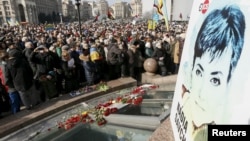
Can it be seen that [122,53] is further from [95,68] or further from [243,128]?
[243,128]

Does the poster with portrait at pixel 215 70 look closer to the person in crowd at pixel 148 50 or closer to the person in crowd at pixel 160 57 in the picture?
the person in crowd at pixel 160 57

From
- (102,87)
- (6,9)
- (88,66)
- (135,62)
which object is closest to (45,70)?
(88,66)

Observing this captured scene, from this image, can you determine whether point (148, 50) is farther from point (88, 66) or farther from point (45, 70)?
point (45, 70)

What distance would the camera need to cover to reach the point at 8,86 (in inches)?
241

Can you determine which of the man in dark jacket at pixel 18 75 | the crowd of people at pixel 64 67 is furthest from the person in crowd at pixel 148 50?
the man in dark jacket at pixel 18 75

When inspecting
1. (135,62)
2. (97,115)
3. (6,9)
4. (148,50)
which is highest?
(6,9)

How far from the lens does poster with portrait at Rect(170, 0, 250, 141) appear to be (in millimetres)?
1096

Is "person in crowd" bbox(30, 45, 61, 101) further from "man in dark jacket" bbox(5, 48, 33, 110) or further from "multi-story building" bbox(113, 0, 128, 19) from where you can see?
"multi-story building" bbox(113, 0, 128, 19)

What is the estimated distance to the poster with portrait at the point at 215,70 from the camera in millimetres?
1096

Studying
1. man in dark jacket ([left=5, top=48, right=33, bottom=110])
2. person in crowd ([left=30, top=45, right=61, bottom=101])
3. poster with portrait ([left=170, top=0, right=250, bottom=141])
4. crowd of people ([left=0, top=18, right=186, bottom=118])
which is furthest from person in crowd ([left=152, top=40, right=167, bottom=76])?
poster with portrait ([left=170, top=0, right=250, bottom=141])

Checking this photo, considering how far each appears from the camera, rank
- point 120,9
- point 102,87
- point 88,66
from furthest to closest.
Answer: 1. point 120,9
2. point 88,66
3. point 102,87

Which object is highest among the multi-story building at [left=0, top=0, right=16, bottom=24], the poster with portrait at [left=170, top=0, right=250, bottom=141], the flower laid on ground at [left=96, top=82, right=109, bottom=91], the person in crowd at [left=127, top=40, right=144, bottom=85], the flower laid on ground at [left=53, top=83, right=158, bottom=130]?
the multi-story building at [left=0, top=0, right=16, bottom=24]

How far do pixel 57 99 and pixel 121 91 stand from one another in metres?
1.99

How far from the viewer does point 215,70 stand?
4.34ft
